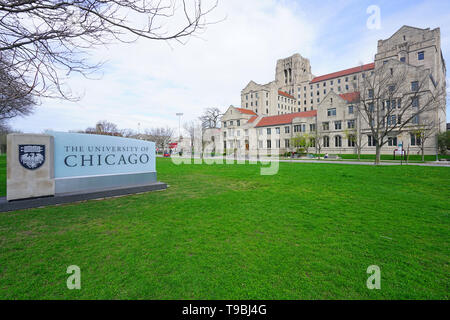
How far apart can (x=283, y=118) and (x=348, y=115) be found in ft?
47.3

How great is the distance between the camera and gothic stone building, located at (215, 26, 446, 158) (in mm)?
34656

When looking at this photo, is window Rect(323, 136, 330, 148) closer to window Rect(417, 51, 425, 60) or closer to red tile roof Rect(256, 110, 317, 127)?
red tile roof Rect(256, 110, 317, 127)

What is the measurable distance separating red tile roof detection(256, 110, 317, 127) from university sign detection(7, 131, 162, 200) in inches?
1794

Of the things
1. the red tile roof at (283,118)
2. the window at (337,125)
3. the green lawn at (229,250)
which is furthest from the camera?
the red tile roof at (283,118)

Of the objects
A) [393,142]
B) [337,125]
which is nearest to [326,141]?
[337,125]

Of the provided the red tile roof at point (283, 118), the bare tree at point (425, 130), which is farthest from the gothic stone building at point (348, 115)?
the bare tree at point (425, 130)

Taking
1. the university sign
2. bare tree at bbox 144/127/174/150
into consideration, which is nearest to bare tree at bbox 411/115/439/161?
the university sign

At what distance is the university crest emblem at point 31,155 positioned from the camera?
705cm

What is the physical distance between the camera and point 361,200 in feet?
24.8

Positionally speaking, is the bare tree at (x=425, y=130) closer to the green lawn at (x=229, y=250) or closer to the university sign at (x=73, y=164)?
the green lawn at (x=229, y=250)

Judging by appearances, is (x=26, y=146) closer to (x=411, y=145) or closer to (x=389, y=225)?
(x=389, y=225)

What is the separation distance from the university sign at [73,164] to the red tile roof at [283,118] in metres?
45.6
